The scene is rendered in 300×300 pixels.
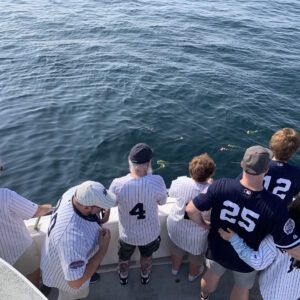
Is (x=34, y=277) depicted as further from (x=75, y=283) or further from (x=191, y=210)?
(x=191, y=210)

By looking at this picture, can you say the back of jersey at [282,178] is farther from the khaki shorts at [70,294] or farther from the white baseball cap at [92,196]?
the khaki shorts at [70,294]

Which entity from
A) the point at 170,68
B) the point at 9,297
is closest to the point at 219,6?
the point at 170,68

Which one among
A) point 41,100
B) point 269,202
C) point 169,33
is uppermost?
point 269,202

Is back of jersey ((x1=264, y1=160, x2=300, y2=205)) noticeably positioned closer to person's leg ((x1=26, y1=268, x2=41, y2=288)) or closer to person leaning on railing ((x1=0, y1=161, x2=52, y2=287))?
person leaning on railing ((x1=0, y1=161, x2=52, y2=287))

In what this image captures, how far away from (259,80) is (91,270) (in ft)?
38.0

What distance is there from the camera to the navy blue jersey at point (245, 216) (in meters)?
2.84

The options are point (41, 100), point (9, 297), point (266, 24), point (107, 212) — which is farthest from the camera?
point (266, 24)

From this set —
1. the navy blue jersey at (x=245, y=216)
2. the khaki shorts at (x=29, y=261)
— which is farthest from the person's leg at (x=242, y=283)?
the khaki shorts at (x=29, y=261)

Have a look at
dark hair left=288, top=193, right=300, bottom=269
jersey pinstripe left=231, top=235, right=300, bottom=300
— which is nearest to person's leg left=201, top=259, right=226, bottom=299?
jersey pinstripe left=231, top=235, right=300, bottom=300

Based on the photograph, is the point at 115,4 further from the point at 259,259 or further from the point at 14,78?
the point at 259,259

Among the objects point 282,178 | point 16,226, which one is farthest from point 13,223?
point 282,178

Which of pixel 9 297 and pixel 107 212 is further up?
pixel 9 297

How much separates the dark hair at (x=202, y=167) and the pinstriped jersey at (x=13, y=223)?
1.82 m

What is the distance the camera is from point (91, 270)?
3.24 meters
